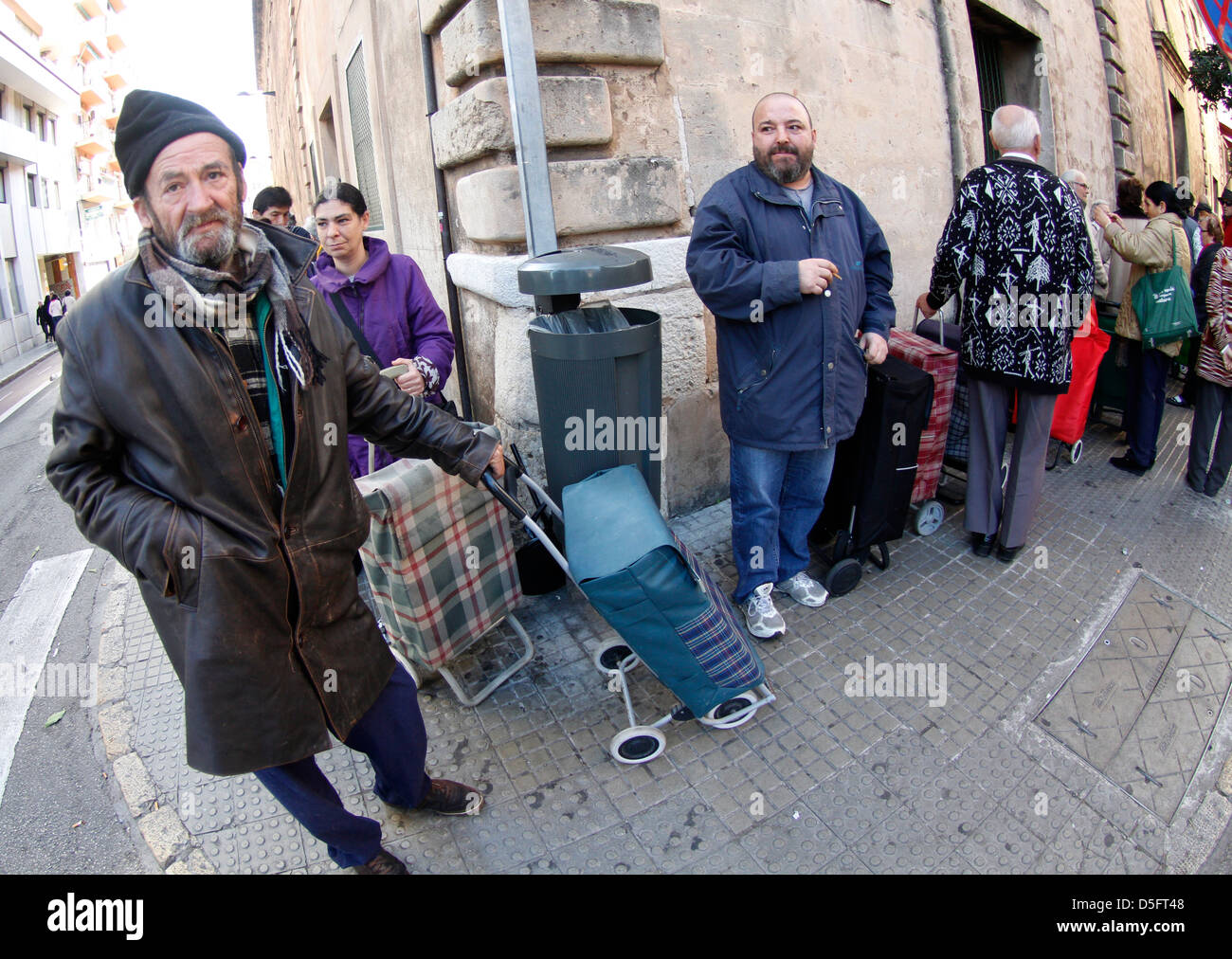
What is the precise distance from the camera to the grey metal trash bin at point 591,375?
2.72 meters

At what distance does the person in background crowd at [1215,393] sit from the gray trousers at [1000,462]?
1709 millimetres

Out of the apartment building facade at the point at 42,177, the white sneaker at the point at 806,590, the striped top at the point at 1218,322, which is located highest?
the apartment building facade at the point at 42,177

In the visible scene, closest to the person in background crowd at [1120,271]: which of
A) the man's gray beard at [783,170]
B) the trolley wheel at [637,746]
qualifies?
the man's gray beard at [783,170]

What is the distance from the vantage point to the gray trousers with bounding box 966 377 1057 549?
12.2ft

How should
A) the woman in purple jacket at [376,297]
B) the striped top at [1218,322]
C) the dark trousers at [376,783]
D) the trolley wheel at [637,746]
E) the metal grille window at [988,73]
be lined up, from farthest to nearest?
the metal grille window at [988,73], the striped top at [1218,322], the woman in purple jacket at [376,297], the trolley wheel at [637,746], the dark trousers at [376,783]

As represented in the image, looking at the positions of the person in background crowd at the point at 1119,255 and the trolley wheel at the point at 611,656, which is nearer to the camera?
the trolley wheel at the point at 611,656

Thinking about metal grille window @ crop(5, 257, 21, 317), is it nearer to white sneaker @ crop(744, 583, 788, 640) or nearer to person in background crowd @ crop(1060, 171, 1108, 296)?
white sneaker @ crop(744, 583, 788, 640)

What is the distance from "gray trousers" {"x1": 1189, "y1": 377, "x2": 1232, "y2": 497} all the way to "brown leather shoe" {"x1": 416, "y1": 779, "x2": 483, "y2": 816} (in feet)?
16.1

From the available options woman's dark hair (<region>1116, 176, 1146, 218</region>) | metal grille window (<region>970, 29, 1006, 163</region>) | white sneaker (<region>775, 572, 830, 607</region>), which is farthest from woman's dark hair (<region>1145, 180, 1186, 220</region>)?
white sneaker (<region>775, 572, 830, 607</region>)

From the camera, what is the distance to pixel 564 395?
2.80m

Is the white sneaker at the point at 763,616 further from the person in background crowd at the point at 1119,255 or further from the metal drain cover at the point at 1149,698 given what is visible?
the person in background crowd at the point at 1119,255

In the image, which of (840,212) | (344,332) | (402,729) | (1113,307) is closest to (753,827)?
(402,729)
